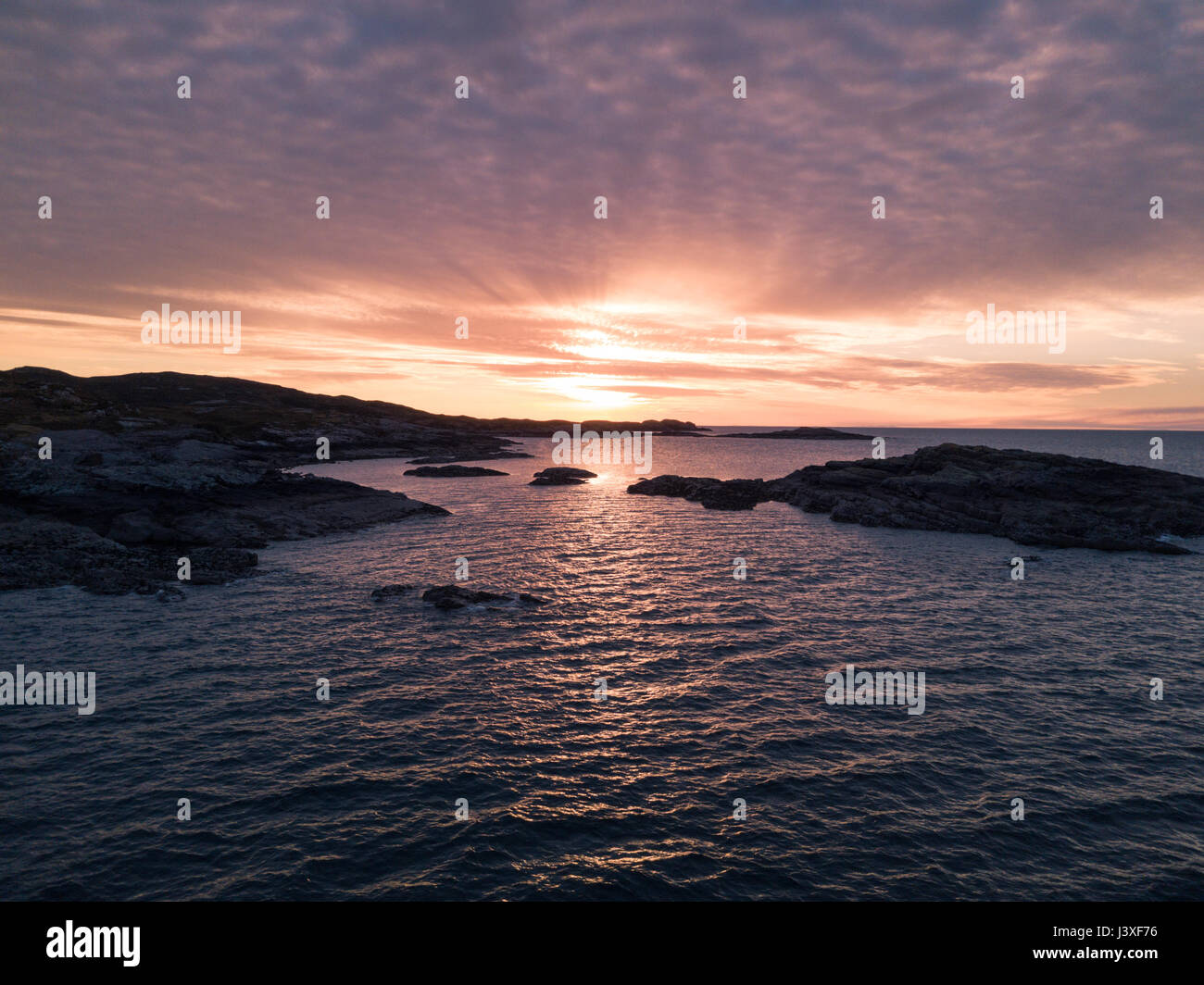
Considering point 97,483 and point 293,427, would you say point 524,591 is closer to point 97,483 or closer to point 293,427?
point 97,483

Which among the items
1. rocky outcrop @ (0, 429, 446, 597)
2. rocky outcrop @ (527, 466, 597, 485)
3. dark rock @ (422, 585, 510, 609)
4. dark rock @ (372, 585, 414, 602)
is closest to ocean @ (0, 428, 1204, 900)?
dark rock @ (372, 585, 414, 602)

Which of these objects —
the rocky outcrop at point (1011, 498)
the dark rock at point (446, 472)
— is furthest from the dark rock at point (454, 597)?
the dark rock at point (446, 472)

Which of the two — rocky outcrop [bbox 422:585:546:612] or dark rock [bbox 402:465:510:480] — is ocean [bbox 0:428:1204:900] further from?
dark rock [bbox 402:465:510:480]

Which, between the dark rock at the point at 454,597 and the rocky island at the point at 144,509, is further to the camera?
the rocky island at the point at 144,509

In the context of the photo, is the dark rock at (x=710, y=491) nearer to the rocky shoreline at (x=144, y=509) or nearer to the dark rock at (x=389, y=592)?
the rocky shoreline at (x=144, y=509)

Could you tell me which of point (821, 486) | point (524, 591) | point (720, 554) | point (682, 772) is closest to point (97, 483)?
point (524, 591)

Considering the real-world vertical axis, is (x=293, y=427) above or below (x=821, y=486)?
above
